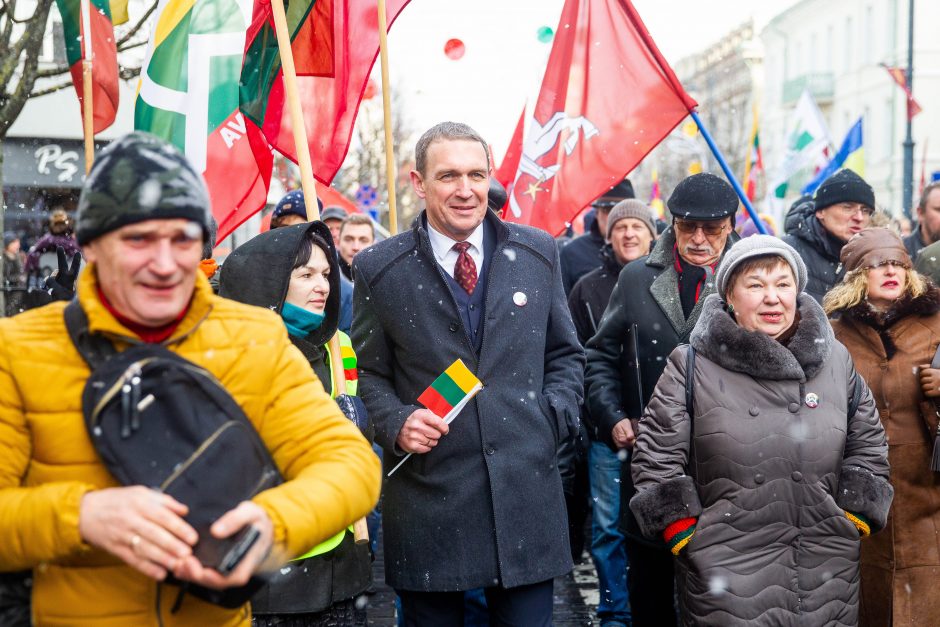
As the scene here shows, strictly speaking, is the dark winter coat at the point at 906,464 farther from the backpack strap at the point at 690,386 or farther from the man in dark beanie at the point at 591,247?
the man in dark beanie at the point at 591,247

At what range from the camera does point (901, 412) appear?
199 inches

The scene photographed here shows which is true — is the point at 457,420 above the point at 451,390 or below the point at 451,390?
below

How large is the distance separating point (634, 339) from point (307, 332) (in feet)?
6.13

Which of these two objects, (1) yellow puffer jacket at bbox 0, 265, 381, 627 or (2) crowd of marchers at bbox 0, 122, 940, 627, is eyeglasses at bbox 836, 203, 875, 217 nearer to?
(2) crowd of marchers at bbox 0, 122, 940, 627

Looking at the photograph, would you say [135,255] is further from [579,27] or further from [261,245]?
[579,27]

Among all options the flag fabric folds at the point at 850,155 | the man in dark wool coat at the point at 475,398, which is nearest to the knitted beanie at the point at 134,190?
the man in dark wool coat at the point at 475,398

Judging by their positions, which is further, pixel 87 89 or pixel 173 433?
pixel 87 89

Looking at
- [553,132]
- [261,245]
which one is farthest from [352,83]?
[261,245]

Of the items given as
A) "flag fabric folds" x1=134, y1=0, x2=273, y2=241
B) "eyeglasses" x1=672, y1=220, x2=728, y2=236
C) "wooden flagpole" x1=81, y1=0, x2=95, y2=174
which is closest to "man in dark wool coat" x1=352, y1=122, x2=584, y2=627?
"eyeglasses" x1=672, y1=220, x2=728, y2=236

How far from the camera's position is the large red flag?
657 cm

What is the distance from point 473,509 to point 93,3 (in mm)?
3880

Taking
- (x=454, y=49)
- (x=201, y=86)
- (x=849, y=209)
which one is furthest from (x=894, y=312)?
(x=454, y=49)

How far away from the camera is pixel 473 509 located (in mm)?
4027

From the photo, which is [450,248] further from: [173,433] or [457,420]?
[173,433]
